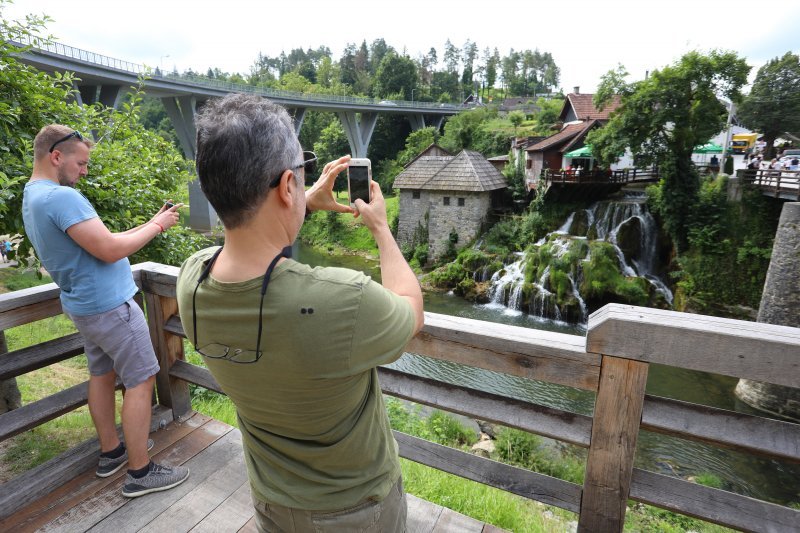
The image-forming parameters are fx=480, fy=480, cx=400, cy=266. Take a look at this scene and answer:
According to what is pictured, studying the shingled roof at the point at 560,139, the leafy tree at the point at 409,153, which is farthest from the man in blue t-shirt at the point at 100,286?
the leafy tree at the point at 409,153

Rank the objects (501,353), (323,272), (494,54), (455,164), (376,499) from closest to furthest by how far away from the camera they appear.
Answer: (323,272)
(376,499)
(501,353)
(455,164)
(494,54)

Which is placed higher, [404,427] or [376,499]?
[376,499]

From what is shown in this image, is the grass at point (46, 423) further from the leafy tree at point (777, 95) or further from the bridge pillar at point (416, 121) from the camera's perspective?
the bridge pillar at point (416, 121)

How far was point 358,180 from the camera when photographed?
1523mm

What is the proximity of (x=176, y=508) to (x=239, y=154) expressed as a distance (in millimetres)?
2043

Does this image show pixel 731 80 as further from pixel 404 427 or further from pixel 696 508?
pixel 696 508

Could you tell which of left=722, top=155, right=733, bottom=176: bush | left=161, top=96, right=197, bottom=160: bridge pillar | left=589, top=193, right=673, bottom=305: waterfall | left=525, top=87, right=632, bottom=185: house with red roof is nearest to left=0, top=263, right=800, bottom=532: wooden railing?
left=589, top=193, right=673, bottom=305: waterfall

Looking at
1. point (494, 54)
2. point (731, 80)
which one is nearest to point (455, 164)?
point (731, 80)

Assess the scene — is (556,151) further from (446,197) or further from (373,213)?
(373,213)

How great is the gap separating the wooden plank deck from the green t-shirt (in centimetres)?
108

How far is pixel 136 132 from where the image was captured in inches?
210

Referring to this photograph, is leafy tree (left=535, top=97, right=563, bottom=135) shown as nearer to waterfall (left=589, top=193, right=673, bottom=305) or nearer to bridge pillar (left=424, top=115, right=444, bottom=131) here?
bridge pillar (left=424, top=115, right=444, bottom=131)

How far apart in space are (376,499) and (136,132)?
17.6 feet

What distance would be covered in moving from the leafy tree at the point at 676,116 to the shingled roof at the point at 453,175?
5.78m
